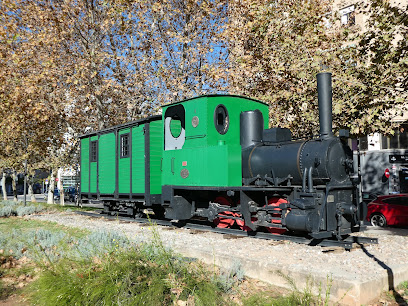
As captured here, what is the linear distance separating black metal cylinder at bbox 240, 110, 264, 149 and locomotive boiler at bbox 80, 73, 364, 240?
0.01m

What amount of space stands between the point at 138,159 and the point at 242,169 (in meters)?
4.22

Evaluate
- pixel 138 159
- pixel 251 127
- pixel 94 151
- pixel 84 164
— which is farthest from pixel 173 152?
pixel 84 164

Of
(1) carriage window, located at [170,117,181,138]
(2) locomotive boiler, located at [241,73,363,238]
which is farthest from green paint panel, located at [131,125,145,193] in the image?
(2) locomotive boiler, located at [241,73,363,238]

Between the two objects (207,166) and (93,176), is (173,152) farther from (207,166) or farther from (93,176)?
(93,176)

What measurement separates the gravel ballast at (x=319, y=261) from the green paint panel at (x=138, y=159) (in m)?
3.42

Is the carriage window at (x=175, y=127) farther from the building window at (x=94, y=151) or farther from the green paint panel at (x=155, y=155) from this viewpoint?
the building window at (x=94, y=151)

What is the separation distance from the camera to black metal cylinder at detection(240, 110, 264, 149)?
9.74m

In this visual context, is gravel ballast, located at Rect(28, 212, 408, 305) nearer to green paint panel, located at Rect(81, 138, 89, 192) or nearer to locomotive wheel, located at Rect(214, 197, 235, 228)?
locomotive wheel, located at Rect(214, 197, 235, 228)

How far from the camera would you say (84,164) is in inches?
641

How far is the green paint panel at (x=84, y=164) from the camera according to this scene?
627 inches

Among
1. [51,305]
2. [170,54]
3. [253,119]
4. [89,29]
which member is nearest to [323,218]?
[253,119]

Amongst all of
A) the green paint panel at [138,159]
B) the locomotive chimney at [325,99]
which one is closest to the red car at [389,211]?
the locomotive chimney at [325,99]

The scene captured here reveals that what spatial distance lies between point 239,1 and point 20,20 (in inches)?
454

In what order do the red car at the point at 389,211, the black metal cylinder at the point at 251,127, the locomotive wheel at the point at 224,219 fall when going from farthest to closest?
the red car at the point at 389,211, the locomotive wheel at the point at 224,219, the black metal cylinder at the point at 251,127
